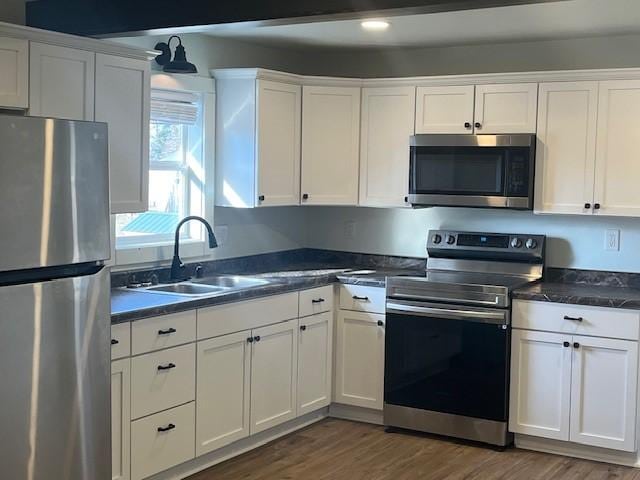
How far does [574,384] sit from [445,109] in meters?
1.69

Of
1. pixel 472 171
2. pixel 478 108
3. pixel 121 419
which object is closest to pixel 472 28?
pixel 478 108

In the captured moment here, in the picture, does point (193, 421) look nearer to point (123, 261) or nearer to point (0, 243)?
point (123, 261)

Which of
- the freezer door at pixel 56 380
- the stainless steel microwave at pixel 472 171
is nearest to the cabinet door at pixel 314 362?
the stainless steel microwave at pixel 472 171

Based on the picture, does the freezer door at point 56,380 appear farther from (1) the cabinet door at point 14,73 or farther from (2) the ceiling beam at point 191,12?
(2) the ceiling beam at point 191,12

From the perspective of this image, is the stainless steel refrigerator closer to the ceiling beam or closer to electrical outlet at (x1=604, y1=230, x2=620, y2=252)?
the ceiling beam

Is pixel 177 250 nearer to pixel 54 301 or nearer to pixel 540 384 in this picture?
pixel 54 301

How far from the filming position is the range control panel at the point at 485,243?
496cm

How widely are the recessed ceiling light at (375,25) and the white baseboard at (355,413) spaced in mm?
2161

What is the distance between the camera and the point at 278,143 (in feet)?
16.4

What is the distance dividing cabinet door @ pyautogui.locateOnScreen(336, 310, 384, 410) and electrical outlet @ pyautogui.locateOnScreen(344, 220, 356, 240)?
31.9 inches

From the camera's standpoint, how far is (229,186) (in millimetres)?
4938

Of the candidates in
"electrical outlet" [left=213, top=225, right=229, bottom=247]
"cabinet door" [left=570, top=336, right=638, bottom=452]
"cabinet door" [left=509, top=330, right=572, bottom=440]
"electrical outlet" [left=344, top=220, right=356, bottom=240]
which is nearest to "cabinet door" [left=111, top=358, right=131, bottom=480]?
"electrical outlet" [left=213, top=225, right=229, bottom=247]

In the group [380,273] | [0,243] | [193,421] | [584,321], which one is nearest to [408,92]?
[380,273]

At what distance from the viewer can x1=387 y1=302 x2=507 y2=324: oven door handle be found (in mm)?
4520
